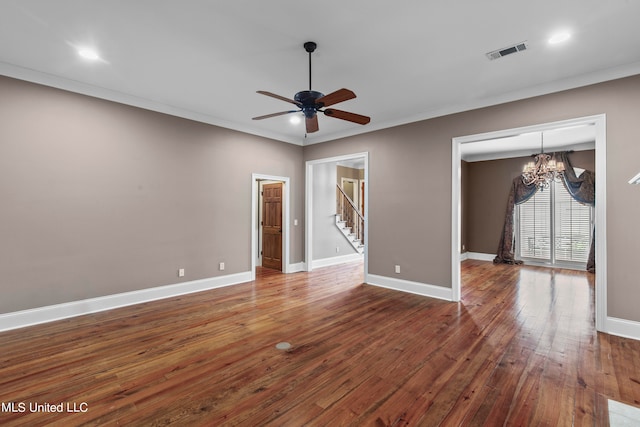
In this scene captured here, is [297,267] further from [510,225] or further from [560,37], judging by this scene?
[510,225]

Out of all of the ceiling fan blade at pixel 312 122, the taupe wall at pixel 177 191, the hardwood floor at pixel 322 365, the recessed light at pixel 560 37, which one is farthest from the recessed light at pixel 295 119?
the recessed light at pixel 560 37

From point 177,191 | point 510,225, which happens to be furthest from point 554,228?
point 177,191

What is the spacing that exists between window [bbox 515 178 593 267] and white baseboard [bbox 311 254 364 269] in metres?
4.46

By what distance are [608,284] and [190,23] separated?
5313mm

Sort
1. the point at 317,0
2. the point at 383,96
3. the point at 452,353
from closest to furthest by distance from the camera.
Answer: the point at 317,0, the point at 452,353, the point at 383,96

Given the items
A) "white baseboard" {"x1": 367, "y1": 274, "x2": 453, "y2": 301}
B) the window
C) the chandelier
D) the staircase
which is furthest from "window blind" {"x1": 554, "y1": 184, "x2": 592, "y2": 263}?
the staircase

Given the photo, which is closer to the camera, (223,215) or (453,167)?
(453,167)

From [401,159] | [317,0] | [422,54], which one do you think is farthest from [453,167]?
[317,0]

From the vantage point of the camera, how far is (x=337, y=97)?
2.81 meters

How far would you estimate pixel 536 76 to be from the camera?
12.0 ft

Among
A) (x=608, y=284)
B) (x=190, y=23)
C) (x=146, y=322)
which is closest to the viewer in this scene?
(x=190, y=23)

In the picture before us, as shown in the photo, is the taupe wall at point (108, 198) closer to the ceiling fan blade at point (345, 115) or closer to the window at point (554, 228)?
the ceiling fan blade at point (345, 115)

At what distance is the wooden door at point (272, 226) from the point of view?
6926mm

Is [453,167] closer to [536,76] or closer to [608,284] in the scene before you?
[536,76]
